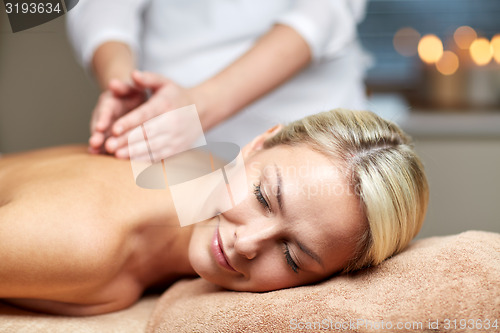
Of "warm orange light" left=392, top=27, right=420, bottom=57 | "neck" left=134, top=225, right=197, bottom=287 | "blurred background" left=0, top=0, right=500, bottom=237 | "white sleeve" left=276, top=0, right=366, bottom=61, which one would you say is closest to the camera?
"neck" left=134, top=225, right=197, bottom=287

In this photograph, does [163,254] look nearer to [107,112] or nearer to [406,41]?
[107,112]

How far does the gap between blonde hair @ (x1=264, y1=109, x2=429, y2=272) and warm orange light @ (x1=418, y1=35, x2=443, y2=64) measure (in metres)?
1.28

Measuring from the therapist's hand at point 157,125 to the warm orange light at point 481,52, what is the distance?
1402mm

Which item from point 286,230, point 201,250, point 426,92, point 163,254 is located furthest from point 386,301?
point 426,92

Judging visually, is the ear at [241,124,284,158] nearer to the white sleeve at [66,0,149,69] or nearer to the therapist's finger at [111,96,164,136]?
the therapist's finger at [111,96,164,136]

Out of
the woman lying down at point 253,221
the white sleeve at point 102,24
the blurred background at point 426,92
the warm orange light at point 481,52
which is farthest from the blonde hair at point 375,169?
the warm orange light at point 481,52

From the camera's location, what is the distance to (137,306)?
2.82 feet

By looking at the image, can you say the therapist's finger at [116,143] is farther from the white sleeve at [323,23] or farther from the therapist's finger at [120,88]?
the white sleeve at [323,23]

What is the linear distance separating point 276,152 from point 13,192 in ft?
1.37

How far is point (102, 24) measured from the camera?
1.15m

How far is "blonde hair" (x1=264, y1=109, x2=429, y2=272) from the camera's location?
0.70 m

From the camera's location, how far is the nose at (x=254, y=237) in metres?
0.69

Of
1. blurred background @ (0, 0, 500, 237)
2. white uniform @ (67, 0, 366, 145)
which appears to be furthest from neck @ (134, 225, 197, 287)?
blurred background @ (0, 0, 500, 237)

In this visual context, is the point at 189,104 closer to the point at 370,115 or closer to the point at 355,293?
the point at 370,115
